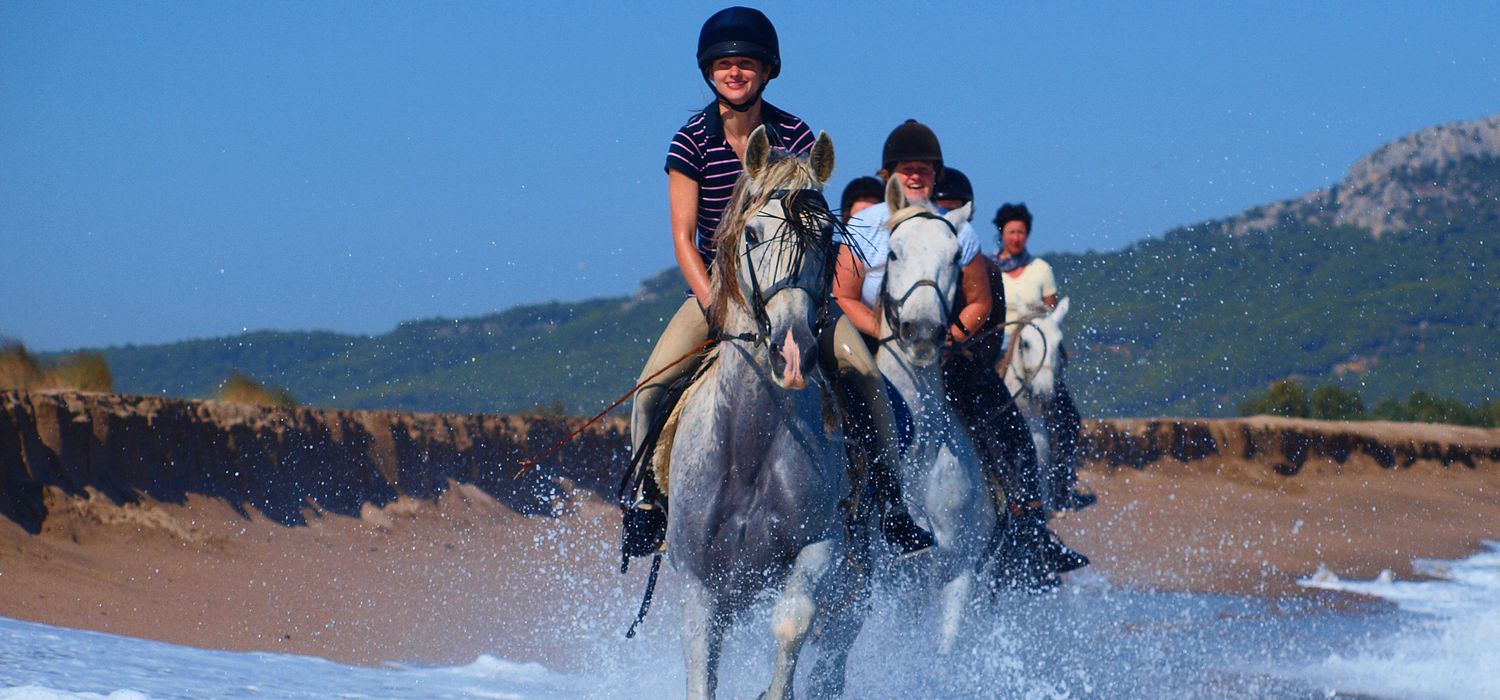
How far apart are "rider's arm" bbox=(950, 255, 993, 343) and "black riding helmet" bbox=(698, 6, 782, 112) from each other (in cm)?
265

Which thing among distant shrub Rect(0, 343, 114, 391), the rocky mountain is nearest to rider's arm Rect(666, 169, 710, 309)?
distant shrub Rect(0, 343, 114, 391)

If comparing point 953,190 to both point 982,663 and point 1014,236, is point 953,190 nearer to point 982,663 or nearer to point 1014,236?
point 1014,236

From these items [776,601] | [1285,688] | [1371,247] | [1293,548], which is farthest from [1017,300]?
[1371,247]

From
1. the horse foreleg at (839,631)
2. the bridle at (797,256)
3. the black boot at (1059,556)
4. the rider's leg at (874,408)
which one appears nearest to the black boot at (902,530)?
the rider's leg at (874,408)

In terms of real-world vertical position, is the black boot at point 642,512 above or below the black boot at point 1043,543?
above

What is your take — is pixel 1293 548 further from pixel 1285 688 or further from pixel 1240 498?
pixel 1285 688

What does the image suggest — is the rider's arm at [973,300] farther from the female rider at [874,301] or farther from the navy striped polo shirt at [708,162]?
the navy striped polo shirt at [708,162]

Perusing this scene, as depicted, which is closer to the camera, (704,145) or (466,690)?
(704,145)

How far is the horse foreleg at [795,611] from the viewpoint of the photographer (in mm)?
6062

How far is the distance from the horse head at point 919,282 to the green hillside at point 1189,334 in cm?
7892

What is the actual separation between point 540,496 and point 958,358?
45.4 feet

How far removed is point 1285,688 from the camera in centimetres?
1050

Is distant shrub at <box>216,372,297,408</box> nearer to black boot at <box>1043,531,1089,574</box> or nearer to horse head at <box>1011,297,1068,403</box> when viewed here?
horse head at <box>1011,297,1068,403</box>

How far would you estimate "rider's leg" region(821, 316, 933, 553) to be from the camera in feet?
22.3
